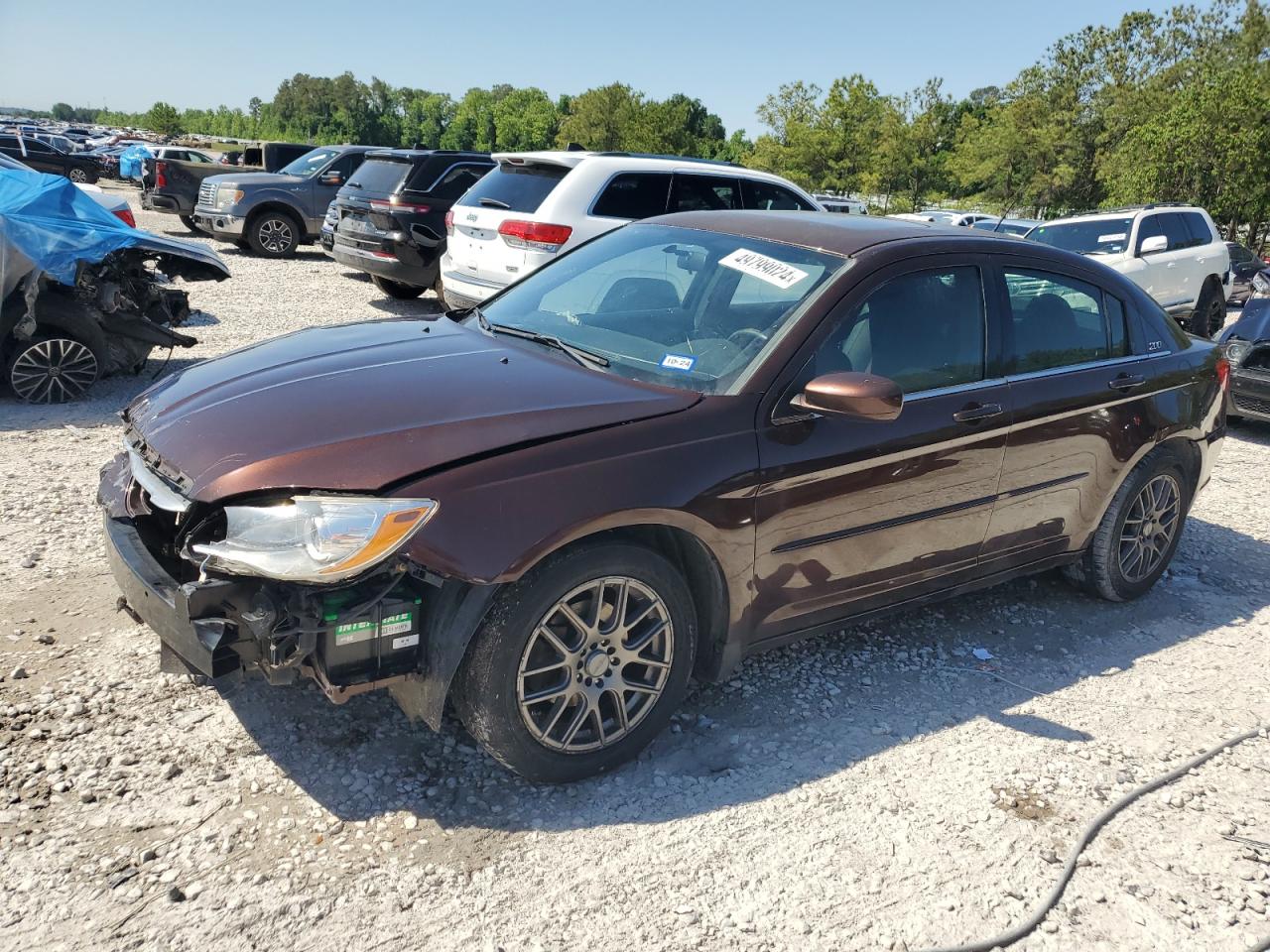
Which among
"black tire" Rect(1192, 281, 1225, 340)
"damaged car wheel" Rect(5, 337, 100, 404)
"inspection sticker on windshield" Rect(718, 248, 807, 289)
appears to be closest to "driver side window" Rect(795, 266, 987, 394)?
"inspection sticker on windshield" Rect(718, 248, 807, 289)

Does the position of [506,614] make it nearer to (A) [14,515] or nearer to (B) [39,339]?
(A) [14,515]

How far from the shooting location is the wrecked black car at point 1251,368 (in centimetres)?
827

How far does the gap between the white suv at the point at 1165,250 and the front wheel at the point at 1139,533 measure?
8.00 meters

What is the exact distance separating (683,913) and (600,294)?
2.39m

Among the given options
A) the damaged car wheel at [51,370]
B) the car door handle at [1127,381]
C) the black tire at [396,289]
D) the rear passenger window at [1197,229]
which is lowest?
the damaged car wheel at [51,370]

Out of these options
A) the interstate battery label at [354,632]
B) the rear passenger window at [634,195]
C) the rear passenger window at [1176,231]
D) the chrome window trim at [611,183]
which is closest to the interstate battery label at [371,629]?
the interstate battery label at [354,632]

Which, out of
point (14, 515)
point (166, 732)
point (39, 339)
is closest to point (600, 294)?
point (166, 732)

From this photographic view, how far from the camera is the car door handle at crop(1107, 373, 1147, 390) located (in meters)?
4.39

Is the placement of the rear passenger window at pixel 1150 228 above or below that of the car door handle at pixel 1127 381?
above

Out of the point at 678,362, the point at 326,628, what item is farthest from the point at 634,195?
the point at 326,628

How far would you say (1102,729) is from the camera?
371 centimetres

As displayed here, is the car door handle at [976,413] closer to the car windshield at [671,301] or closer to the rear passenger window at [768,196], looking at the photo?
the car windshield at [671,301]

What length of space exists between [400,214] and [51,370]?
16.5 feet

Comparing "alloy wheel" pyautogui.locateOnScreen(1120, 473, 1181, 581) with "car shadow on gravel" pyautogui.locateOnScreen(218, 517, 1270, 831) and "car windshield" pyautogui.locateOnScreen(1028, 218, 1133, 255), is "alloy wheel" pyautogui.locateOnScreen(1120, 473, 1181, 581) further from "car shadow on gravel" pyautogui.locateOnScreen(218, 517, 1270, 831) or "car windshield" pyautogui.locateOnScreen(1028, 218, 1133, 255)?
"car windshield" pyautogui.locateOnScreen(1028, 218, 1133, 255)
